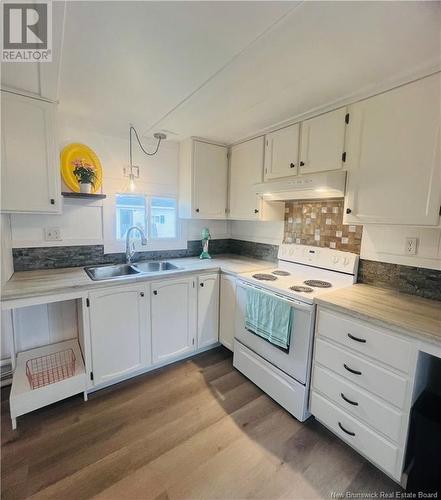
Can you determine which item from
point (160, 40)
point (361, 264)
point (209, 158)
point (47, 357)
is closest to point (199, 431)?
point (47, 357)

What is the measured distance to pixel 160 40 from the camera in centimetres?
116

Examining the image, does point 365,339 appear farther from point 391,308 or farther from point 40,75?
point 40,75

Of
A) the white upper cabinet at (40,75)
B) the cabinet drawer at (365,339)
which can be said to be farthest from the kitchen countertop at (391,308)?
the white upper cabinet at (40,75)

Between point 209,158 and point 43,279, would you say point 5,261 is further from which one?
point 209,158

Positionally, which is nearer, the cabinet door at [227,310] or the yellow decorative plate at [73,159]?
the yellow decorative plate at [73,159]

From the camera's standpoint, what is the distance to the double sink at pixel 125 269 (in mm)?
2278

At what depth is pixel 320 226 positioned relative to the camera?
2244mm

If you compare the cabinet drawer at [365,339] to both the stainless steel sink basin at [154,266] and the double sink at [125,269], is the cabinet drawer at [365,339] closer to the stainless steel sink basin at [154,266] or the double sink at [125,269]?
the double sink at [125,269]

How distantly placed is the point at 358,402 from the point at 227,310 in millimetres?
1284

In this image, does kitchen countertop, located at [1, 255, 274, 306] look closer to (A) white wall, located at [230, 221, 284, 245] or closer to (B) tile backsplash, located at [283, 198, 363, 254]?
(A) white wall, located at [230, 221, 284, 245]

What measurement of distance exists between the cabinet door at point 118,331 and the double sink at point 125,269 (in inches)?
10.5

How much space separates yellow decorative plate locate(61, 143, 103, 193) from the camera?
218cm

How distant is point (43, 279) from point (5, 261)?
0.27 m

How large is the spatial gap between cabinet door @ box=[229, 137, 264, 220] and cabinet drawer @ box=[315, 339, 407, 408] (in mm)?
1369
